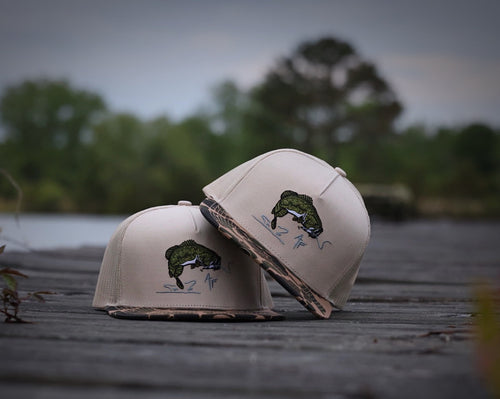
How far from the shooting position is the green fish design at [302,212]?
8.18 feet

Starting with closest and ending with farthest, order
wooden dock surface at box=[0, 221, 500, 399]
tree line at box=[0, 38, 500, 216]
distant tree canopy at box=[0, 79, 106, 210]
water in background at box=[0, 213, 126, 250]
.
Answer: wooden dock surface at box=[0, 221, 500, 399], water in background at box=[0, 213, 126, 250], tree line at box=[0, 38, 500, 216], distant tree canopy at box=[0, 79, 106, 210]

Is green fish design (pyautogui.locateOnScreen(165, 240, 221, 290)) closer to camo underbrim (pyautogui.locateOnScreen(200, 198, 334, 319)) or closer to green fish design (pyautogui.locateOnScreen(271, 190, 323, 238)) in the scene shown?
camo underbrim (pyautogui.locateOnScreen(200, 198, 334, 319))

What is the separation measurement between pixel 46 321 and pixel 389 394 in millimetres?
1211

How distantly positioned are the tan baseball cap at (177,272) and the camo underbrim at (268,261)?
3.1 inches

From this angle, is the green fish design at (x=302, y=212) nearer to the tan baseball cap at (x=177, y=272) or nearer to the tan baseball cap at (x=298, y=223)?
the tan baseball cap at (x=298, y=223)

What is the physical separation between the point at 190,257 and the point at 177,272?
7cm

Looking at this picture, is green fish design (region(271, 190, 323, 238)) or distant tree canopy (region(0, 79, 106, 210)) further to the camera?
distant tree canopy (region(0, 79, 106, 210))

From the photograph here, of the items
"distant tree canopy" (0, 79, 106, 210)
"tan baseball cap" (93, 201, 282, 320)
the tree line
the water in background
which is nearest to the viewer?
"tan baseball cap" (93, 201, 282, 320)

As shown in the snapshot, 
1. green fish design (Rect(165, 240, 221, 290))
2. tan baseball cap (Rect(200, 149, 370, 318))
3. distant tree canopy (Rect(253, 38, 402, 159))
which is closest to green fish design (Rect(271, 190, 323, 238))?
tan baseball cap (Rect(200, 149, 370, 318))

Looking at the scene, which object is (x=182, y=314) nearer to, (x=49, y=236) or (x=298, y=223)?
(x=298, y=223)

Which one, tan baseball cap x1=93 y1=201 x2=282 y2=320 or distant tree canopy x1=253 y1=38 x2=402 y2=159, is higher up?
distant tree canopy x1=253 y1=38 x2=402 y2=159

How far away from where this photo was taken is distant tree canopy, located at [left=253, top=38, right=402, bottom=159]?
Result: 31.4m

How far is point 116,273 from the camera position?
2492mm

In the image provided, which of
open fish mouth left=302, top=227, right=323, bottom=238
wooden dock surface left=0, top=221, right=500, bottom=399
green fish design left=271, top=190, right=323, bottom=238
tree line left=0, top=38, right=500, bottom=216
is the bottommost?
wooden dock surface left=0, top=221, right=500, bottom=399
